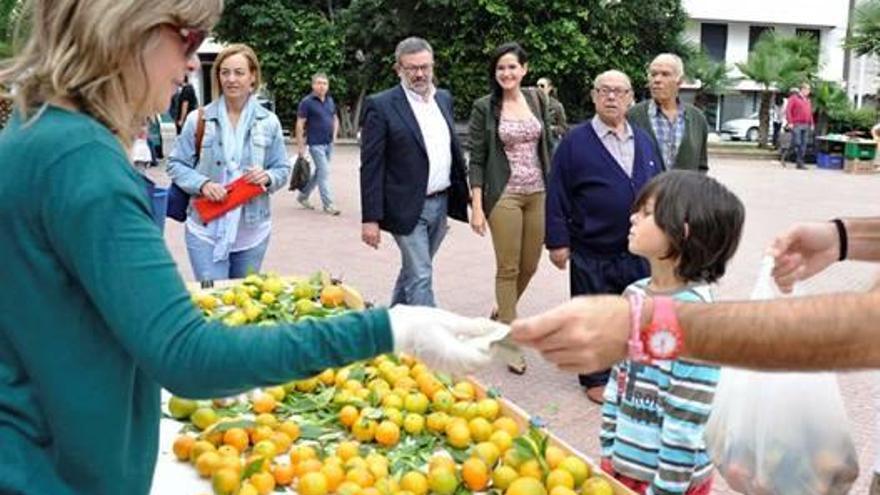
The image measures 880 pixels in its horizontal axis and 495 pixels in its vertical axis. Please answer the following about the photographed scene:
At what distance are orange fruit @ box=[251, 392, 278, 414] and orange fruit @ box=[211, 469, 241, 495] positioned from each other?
0.54 meters

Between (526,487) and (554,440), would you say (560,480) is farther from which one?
(554,440)

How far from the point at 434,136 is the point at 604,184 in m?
1.17

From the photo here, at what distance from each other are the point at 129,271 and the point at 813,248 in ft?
6.31

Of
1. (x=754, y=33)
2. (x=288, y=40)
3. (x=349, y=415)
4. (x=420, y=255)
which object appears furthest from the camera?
(x=754, y=33)

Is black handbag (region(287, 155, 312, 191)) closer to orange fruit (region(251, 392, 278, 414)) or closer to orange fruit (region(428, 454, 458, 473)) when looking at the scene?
orange fruit (region(251, 392, 278, 414))

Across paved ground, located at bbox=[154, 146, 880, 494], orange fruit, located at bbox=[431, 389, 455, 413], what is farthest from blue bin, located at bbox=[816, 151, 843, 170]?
orange fruit, located at bbox=[431, 389, 455, 413]

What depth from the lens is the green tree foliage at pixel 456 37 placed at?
79.2 feet

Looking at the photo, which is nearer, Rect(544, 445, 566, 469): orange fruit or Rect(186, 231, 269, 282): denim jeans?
Rect(544, 445, 566, 469): orange fruit

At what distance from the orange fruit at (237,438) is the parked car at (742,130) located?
32610mm

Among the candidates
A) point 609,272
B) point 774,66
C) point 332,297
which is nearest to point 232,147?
point 332,297

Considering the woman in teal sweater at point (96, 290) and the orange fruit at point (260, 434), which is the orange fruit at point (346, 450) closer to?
the orange fruit at point (260, 434)

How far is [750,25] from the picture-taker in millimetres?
39938

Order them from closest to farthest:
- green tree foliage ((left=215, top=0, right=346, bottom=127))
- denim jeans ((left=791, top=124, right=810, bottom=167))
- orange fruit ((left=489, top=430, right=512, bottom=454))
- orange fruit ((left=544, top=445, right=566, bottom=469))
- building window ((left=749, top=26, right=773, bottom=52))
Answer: orange fruit ((left=544, top=445, right=566, bottom=469)) → orange fruit ((left=489, top=430, right=512, bottom=454)) → denim jeans ((left=791, top=124, right=810, bottom=167)) → green tree foliage ((left=215, top=0, right=346, bottom=127)) → building window ((left=749, top=26, right=773, bottom=52))

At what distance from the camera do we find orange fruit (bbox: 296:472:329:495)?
2.34 metres
